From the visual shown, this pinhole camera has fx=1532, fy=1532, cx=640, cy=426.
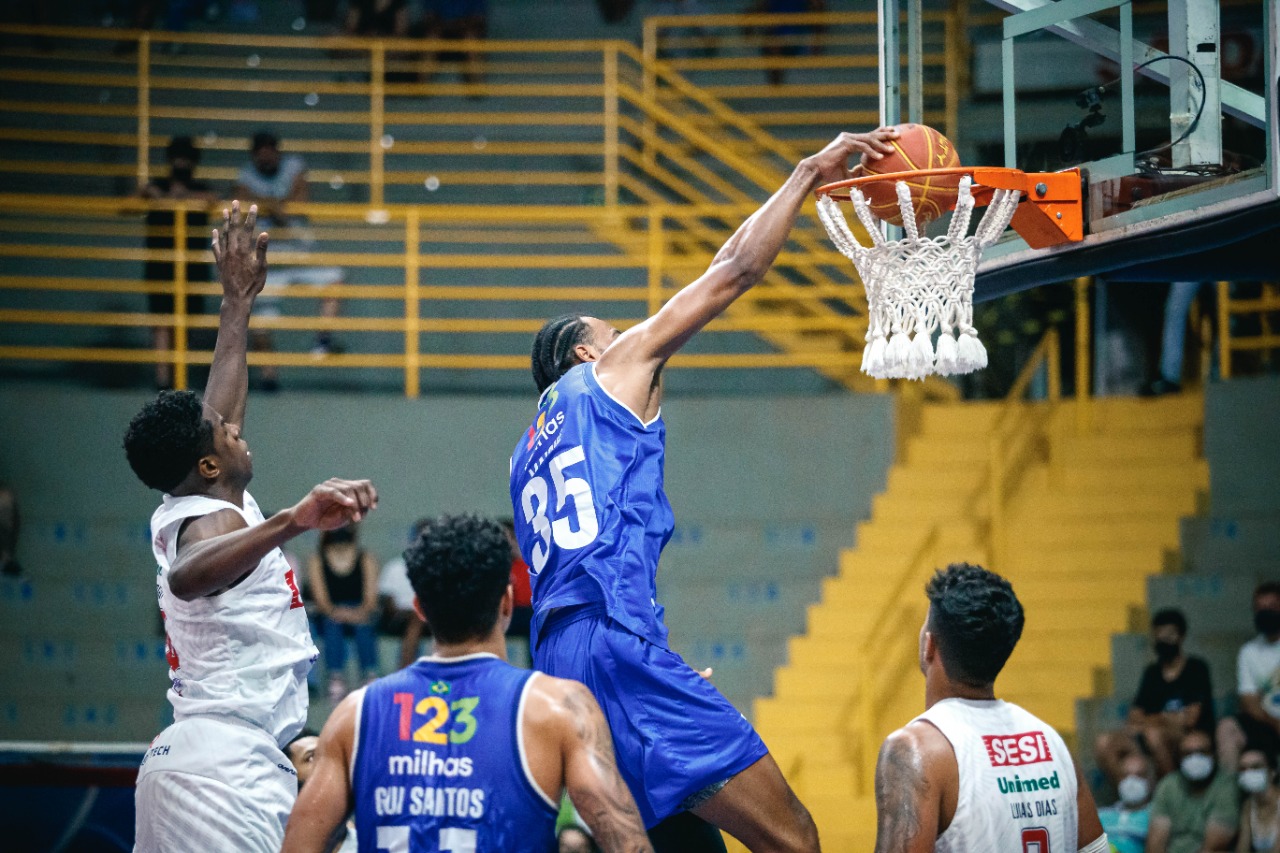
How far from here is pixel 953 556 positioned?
1092 centimetres

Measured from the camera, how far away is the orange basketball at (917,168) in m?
4.83

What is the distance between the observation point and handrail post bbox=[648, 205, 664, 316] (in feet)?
38.3

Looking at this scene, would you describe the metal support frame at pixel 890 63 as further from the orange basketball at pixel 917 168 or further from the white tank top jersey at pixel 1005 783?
the white tank top jersey at pixel 1005 783

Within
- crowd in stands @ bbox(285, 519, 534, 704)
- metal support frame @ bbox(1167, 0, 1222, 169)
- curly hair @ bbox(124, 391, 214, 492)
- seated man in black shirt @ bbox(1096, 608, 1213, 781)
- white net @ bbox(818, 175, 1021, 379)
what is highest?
metal support frame @ bbox(1167, 0, 1222, 169)

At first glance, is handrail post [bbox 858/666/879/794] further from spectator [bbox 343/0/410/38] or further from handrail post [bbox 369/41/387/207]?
spectator [bbox 343/0/410/38]

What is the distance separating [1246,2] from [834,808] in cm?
551

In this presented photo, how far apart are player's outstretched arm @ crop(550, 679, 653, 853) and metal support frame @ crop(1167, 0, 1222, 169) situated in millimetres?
3103

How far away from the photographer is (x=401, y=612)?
10000 mm

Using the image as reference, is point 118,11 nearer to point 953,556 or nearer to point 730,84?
point 730,84

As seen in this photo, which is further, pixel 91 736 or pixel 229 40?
pixel 229 40

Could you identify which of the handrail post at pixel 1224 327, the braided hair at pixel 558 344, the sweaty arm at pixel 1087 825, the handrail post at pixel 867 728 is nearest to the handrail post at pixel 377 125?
the handrail post at pixel 867 728

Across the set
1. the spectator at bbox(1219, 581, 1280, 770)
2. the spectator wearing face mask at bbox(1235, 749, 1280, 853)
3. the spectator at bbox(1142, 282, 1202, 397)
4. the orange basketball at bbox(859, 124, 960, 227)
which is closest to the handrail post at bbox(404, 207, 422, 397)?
the spectator at bbox(1142, 282, 1202, 397)

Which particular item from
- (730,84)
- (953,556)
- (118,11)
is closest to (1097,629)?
(953,556)

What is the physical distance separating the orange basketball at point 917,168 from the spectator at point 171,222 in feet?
26.9
